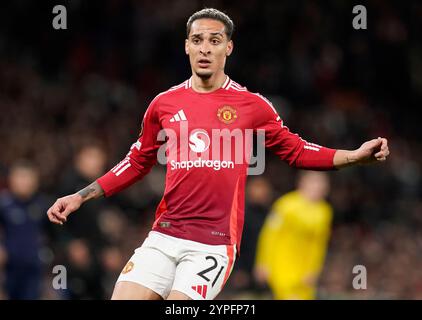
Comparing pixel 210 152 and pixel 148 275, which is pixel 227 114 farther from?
pixel 148 275

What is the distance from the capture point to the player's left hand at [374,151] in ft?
17.6

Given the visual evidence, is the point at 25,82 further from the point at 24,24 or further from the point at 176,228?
the point at 176,228

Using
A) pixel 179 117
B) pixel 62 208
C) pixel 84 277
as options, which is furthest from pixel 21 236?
pixel 179 117

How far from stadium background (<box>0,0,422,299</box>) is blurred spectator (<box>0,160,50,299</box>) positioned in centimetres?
134

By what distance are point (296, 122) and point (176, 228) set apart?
1027 cm

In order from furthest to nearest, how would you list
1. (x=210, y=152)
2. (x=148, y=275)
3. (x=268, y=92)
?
(x=268, y=92)
(x=210, y=152)
(x=148, y=275)

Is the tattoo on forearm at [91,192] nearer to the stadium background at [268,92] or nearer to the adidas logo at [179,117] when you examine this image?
the adidas logo at [179,117]

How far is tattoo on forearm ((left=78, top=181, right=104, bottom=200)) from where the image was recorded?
570cm

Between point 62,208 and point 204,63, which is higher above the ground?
point 204,63

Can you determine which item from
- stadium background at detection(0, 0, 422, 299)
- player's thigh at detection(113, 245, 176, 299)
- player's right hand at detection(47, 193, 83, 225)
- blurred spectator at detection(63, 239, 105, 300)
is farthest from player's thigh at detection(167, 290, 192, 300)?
stadium background at detection(0, 0, 422, 299)

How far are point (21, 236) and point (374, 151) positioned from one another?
234 inches

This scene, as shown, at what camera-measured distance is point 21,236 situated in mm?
10438

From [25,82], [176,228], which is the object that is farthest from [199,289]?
[25,82]
